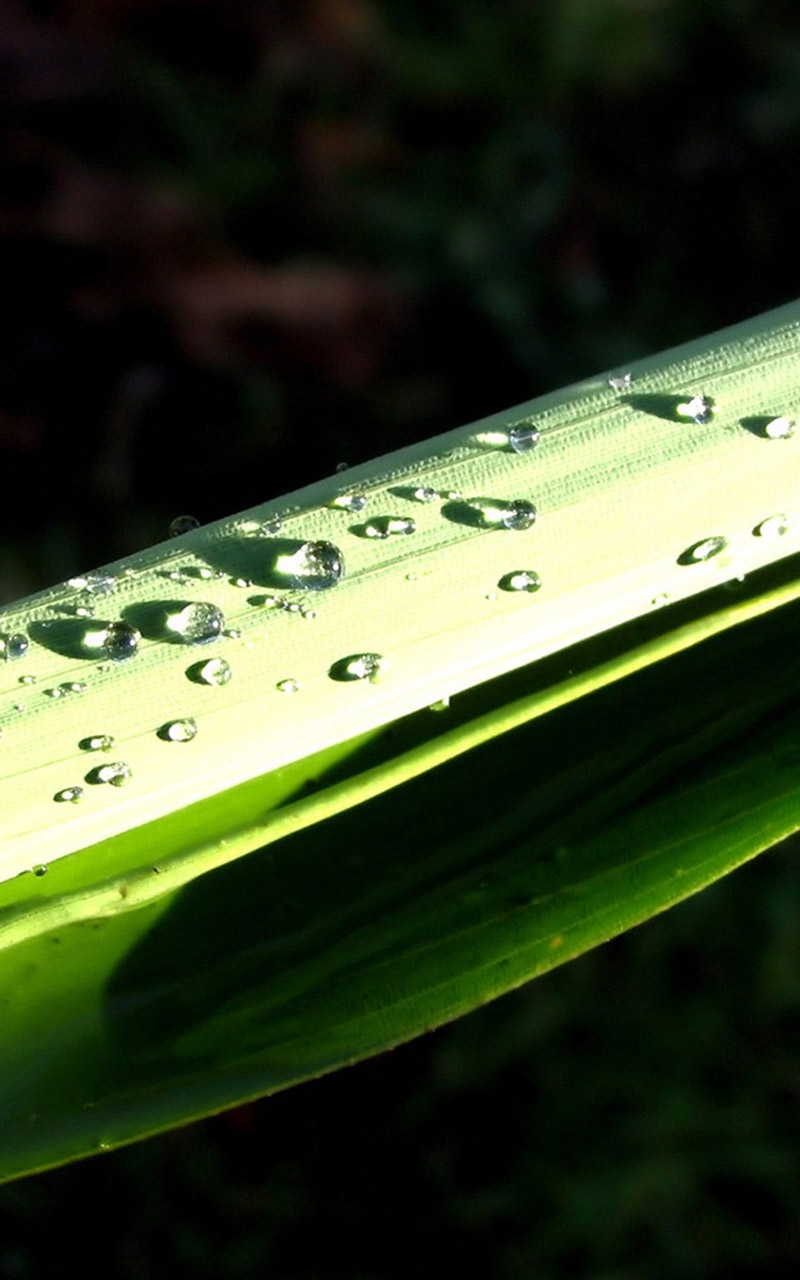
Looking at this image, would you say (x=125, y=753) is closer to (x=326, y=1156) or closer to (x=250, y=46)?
(x=326, y=1156)

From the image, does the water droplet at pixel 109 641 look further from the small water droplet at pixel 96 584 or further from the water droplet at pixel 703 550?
the water droplet at pixel 703 550

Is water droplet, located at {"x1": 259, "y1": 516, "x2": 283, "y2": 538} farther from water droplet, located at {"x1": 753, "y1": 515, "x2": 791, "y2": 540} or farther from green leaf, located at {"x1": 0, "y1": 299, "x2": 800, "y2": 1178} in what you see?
water droplet, located at {"x1": 753, "y1": 515, "x2": 791, "y2": 540}

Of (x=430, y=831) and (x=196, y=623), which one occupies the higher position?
(x=196, y=623)

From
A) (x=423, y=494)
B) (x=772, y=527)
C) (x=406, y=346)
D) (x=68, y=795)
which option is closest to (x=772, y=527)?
(x=772, y=527)

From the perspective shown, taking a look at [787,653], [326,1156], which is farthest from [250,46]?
[326,1156]

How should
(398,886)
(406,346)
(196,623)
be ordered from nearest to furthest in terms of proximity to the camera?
(196,623)
(398,886)
(406,346)

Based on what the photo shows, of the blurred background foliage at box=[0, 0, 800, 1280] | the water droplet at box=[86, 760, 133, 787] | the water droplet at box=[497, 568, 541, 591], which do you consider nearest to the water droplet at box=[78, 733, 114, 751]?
the water droplet at box=[86, 760, 133, 787]

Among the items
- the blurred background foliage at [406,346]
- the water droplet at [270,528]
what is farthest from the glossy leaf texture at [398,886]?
the blurred background foliage at [406,346]

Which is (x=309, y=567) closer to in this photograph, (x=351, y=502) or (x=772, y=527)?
(x=351, y=502)
